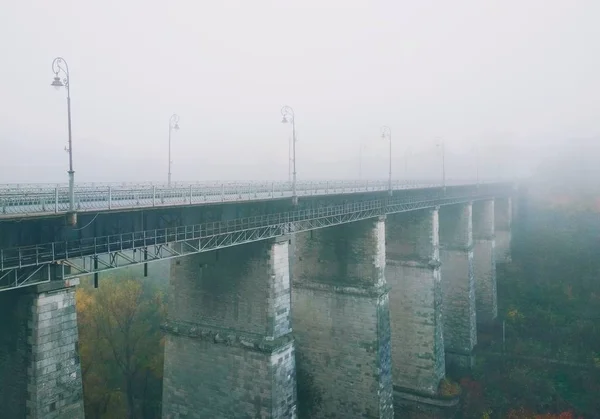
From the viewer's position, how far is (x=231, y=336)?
20062 mm

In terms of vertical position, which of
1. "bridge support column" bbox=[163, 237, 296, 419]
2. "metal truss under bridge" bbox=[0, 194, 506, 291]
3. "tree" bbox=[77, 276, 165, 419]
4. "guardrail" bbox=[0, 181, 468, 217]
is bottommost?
"tree" bbox=[77, 276, 165, 419]

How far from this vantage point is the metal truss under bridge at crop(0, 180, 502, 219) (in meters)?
12.8

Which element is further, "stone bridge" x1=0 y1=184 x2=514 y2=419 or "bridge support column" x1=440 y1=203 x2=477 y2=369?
"bridge support column" x1=440 y1=203 x2=477 y2=369

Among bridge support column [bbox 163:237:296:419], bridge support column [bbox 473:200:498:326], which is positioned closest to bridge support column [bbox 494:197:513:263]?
bridge support column [bbox 473:200:498:326]

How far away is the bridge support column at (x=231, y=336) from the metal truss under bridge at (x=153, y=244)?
1326 mm

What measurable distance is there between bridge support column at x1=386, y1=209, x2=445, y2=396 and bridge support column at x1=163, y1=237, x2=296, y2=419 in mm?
12894

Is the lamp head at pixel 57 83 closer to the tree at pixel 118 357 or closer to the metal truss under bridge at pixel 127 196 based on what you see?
the metal truss under bridge at pixel 127 196

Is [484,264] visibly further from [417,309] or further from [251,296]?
[251,296]

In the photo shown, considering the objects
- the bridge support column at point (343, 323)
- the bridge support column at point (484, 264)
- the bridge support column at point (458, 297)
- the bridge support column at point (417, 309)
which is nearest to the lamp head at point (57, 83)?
the bridge support column at point (343, 323)

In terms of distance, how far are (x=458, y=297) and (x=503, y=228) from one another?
2405 centimetres

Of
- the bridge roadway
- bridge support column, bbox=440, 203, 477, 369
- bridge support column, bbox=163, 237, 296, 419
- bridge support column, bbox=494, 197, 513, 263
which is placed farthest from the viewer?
bridge support column, bbox=494, 197, 513, 263

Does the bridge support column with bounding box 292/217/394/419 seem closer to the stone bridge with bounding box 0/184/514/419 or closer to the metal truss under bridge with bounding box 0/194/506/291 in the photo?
the stone bridge with bounding box 0/184/514/419

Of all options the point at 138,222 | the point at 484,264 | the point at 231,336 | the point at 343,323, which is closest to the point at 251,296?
the point at 231,336

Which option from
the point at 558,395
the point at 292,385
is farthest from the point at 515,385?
the point at 292,385
